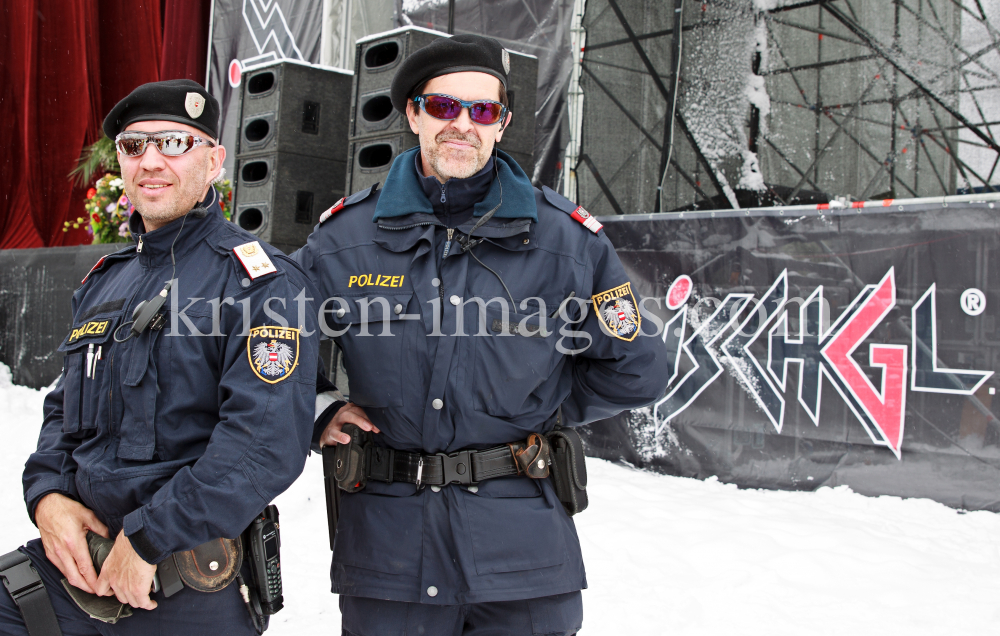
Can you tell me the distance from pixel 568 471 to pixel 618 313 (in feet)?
1.15

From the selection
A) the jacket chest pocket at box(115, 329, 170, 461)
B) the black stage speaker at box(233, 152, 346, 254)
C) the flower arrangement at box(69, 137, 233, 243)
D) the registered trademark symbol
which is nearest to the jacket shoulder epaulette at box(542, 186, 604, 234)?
the jacket chest pocket at box(115, 329, 170, 461)

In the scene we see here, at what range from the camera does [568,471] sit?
1614 millimetres

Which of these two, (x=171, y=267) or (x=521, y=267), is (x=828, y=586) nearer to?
(x=521, y=267)

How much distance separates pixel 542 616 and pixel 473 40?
1.22 m

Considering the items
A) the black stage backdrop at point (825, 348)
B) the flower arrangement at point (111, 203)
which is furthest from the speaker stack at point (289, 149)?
the black stage backdrop at point (825, 348)

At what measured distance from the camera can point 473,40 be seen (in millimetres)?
1688

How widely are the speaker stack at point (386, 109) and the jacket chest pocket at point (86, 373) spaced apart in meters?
2.92

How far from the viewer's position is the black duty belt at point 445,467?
1.55 metres

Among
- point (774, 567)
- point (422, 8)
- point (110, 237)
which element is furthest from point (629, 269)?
point (110, 237)

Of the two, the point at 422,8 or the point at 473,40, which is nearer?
the point at 473,40

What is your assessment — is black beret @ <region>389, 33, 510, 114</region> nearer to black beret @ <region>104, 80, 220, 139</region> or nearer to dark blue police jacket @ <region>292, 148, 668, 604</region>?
dark blue police jacket @ <region>292, 148, 668, 604</region>

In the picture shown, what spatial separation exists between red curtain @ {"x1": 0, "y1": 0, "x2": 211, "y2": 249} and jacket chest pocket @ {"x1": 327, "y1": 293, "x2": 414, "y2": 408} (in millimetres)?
8641

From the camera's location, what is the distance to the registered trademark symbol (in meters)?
3.67

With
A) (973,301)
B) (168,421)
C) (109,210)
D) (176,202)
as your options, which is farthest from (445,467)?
(109,210)
